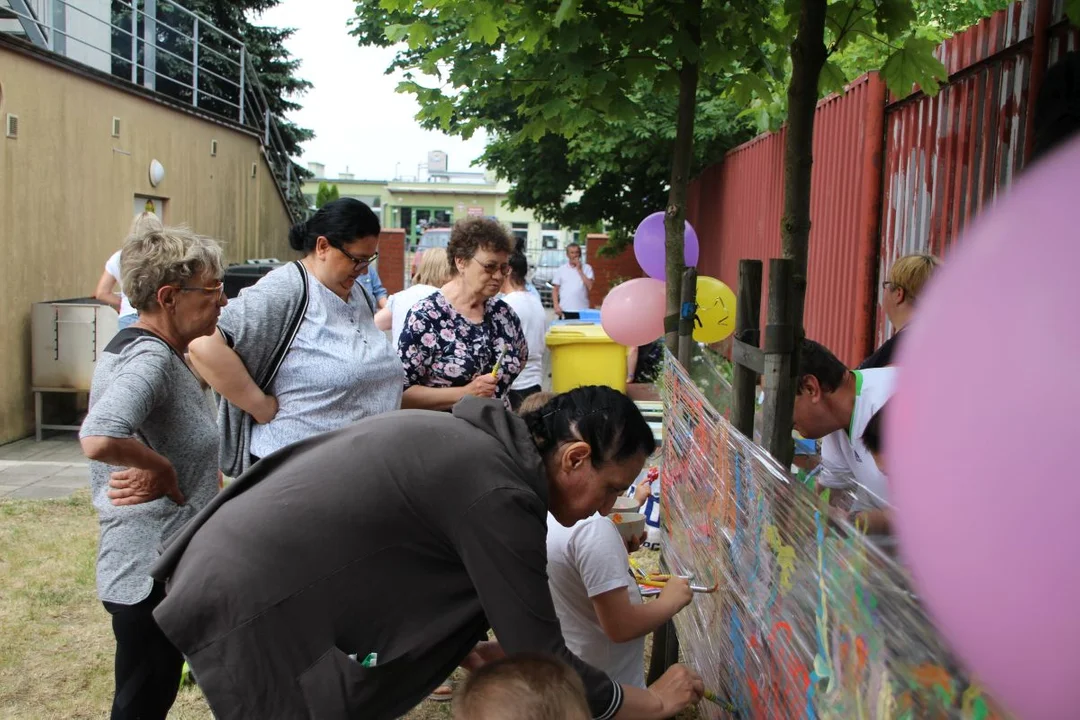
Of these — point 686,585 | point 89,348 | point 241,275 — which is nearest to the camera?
point 686,585

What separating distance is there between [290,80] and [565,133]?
22.5 m

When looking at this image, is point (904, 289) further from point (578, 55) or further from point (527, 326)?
point (527, 326)

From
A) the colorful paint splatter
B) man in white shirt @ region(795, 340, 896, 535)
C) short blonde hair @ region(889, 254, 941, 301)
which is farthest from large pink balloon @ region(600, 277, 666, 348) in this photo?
man in white shirt @ region(795, 340, 896, 535)

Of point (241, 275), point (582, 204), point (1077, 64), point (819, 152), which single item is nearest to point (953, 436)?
point (1077, 64)

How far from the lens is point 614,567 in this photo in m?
2.42

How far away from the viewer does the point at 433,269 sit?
6176 mm

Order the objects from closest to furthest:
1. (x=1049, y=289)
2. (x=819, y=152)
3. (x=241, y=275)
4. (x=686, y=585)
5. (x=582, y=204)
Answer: (x=1049, y=289) → (x=686, y=585) → (x=819, y=152) → (x=241, y=275) → (x=582, y=204)

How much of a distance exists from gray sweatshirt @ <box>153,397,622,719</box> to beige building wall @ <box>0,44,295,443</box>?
25.2ft

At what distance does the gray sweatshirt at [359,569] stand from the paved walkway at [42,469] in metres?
5.37

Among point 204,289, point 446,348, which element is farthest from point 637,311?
point 204,289

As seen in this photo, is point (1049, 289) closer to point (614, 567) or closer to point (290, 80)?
point (614, 567)

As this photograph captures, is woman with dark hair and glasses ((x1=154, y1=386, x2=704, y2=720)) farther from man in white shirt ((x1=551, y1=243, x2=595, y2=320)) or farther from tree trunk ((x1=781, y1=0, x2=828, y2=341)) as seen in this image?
man in white shirt ((x1=551, y1=243, x2=595, y2=320))

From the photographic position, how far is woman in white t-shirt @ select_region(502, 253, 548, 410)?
17.6 ft

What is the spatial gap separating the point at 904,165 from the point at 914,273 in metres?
2.14
